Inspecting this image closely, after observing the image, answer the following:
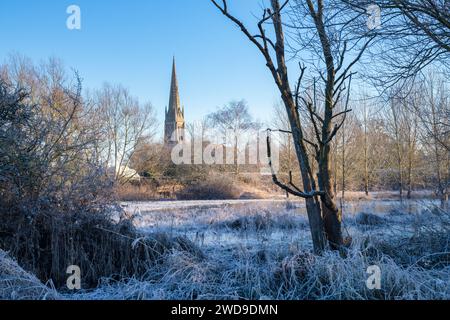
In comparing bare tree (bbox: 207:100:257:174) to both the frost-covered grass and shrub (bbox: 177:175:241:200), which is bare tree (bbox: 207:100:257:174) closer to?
shrub (bbox: 177:175:241:200)

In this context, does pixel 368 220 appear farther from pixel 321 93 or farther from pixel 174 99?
pixel 174 99

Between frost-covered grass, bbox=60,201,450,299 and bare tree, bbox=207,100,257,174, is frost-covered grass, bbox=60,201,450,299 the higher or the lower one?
the lower one

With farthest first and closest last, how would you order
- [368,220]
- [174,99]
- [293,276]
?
1. [174,99]
2. [368,220]
3. [293,276]

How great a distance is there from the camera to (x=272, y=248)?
4980 millimetres

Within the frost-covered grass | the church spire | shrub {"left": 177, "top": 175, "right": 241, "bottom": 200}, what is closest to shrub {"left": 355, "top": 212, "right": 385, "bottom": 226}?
the frost-covered grass

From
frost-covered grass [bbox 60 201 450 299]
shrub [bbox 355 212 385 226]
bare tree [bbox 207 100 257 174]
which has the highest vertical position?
bare tree [bbox 207 100 257 174]

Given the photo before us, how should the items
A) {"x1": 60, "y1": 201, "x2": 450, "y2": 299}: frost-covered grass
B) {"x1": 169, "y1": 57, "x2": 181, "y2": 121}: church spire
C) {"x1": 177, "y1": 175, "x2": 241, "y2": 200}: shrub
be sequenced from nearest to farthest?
{"x1": 60, "y1": 201, "x2": 450, "y2": 299}: frost-covered grass < {"x1": 177, "y1": 175, "x2": 241, "y2": 200}: shrub < {"x1": 169, "y1": 57, "x2": 181, "y2": 121}: church spire

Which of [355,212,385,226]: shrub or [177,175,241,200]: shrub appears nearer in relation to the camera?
[355,212,385,226]: shrub

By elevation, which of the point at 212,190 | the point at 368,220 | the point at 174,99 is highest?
→ the point at 174,99

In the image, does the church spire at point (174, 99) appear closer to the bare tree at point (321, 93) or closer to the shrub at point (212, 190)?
the shrub at point (212, 190)

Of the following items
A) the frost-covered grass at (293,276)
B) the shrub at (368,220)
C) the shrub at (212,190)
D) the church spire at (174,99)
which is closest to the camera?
the frost-covered grass at (293,276)

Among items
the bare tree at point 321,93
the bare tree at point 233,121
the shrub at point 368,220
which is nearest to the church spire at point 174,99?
the bare tree at point 233,121

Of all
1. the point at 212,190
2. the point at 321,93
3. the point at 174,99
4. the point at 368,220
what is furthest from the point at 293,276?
the point at 174,99
